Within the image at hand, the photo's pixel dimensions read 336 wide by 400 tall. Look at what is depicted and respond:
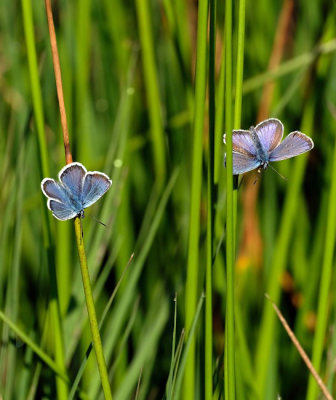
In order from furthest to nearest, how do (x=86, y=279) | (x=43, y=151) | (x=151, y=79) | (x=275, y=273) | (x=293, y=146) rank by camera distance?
(x=151, y=79)
(x=275, y=273)
(x=43, y=151)
(x=293, y=146)
(x=86, y=279)

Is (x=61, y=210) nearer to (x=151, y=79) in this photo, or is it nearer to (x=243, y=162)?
(x=243, y=162)

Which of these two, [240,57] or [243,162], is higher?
[240,57]

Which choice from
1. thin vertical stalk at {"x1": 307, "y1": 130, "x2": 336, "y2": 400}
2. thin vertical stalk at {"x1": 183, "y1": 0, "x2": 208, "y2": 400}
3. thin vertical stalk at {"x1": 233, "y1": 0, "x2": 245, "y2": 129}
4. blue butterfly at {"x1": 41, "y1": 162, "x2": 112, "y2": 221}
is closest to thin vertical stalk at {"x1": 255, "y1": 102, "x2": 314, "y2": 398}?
thin vertical stalk at {"x1": 307, "y1": 130, "x2": 336, "y2": 400}

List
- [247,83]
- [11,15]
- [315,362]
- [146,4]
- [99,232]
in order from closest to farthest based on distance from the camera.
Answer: [315,362] < [99,232] < [146,4] < [247,83] < [11,15]

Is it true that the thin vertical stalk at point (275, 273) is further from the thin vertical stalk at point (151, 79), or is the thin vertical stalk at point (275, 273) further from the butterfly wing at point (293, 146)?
the butterfly wing at point (293, 146)

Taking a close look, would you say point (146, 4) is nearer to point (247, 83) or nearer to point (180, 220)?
point (247, 83)

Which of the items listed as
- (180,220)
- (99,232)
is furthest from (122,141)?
(180,220)

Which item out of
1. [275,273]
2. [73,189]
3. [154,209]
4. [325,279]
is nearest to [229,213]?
[73,189]
